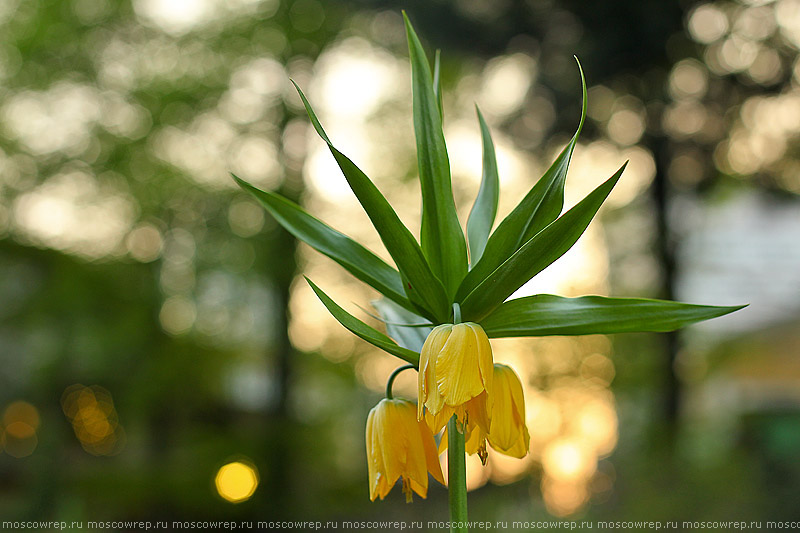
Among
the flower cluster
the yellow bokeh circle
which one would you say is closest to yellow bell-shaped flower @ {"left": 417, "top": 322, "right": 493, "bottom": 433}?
the flower cluster

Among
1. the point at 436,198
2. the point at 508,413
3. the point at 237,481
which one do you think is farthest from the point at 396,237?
the point at 237,481

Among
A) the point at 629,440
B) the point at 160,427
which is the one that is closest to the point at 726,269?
the point at 629,440

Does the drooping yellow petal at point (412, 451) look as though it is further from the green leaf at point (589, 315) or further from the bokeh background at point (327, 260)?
the bokeh background at point (327, 260)

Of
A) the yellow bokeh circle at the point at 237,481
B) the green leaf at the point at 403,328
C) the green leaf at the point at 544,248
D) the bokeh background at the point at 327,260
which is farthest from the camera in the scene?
the yellow bokeh circle at the point at 237,481

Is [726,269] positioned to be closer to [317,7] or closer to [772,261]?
[772,261]

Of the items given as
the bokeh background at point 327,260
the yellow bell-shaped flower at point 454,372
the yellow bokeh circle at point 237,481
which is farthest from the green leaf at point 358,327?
the yellow bokeh circle at point 237,481

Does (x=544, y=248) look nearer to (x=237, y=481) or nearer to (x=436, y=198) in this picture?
(x=436, y=198)

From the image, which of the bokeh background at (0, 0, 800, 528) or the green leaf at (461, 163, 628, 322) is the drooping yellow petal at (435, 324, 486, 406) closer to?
the green leaf at (461, 163, 628, 322)
